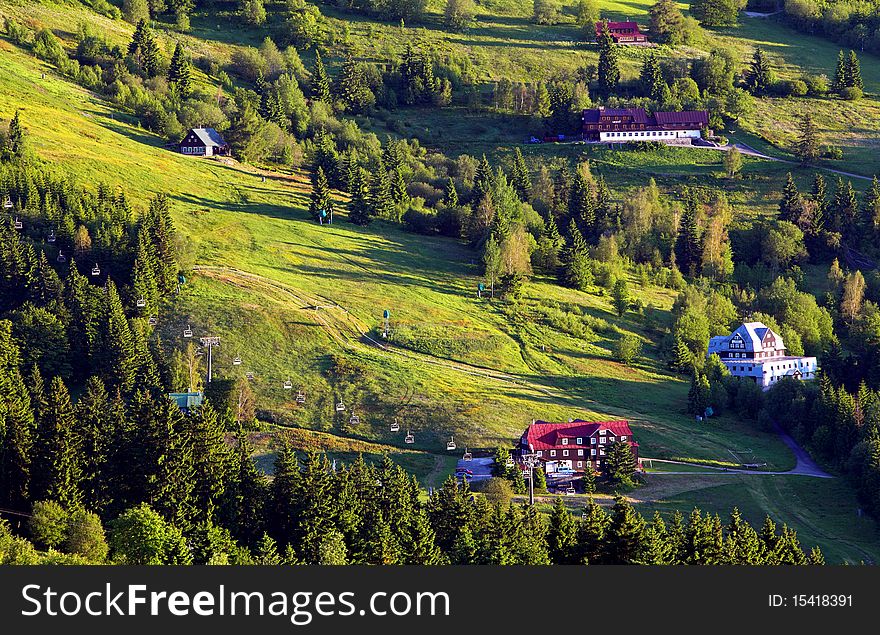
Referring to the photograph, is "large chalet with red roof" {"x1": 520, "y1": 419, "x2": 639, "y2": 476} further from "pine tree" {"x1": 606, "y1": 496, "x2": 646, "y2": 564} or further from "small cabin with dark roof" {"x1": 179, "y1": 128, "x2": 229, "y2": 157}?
"small cabin with dark roof" {"x1": 179, "y1": 128, "x2": 229, "y2": 157}

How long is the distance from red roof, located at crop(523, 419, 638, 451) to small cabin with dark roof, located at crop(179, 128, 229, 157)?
8687 cm

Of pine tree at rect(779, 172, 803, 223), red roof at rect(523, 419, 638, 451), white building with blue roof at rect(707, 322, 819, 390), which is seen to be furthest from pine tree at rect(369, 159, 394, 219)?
red roof at rect(523, 419, 638, 451)

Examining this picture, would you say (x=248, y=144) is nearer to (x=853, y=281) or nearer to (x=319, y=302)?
(x=319, y=302)

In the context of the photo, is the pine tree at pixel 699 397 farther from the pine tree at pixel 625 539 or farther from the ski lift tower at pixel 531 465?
the pine tree at pixel 625 539

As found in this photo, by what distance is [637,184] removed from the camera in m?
192

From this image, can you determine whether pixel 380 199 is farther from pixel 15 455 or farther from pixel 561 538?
pixel 561 538

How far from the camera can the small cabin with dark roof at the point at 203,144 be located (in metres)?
179

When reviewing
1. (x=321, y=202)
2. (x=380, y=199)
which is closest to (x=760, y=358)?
(x=380, y=199)

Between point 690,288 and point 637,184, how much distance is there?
3960 centimetres

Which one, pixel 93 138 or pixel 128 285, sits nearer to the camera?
pixel 128 285

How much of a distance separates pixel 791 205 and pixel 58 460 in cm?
12759

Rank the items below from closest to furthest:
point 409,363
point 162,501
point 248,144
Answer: point 162,501, point 409,363, point 248,144

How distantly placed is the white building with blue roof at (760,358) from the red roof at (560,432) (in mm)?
31577

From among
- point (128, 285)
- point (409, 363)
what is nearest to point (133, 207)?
point (128, 285)
